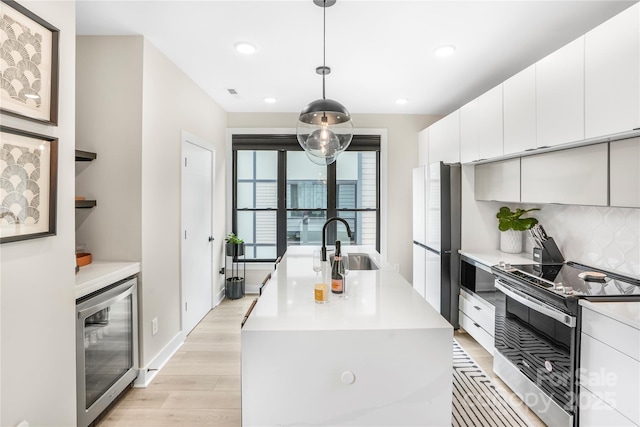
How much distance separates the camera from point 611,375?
1655mm

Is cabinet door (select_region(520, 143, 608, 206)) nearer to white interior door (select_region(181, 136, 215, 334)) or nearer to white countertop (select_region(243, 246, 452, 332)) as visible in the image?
white countertop (select_region(243, 246, 452, 332))

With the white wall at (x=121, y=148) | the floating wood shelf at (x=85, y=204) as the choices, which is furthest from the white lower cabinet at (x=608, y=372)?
the floating wood shelf at (x=85, y=204)

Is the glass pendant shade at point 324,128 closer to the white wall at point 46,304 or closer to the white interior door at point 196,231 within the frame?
the white wall at point 46,304

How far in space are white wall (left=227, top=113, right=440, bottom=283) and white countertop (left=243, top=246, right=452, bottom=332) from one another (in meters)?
2.60

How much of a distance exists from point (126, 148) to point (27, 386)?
163 cm

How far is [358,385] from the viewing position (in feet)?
4.90

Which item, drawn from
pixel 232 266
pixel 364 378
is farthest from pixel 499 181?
pixel 232 266

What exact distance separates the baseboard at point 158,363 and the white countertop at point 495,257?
9.40 ft

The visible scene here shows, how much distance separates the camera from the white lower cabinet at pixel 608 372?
1550mm

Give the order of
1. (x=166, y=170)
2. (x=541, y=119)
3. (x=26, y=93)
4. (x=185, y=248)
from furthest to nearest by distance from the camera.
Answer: (x=185, y=248) < (x=166, y=170) < (x=541, y=119) < (x=26, y=93)

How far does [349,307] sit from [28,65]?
179 cm

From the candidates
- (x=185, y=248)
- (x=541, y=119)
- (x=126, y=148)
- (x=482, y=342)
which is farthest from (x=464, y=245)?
(x=126, y=148)

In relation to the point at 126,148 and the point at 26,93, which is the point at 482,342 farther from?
the point at 26,93

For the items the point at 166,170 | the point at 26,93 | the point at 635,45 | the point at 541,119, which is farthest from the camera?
the point at 166,170
